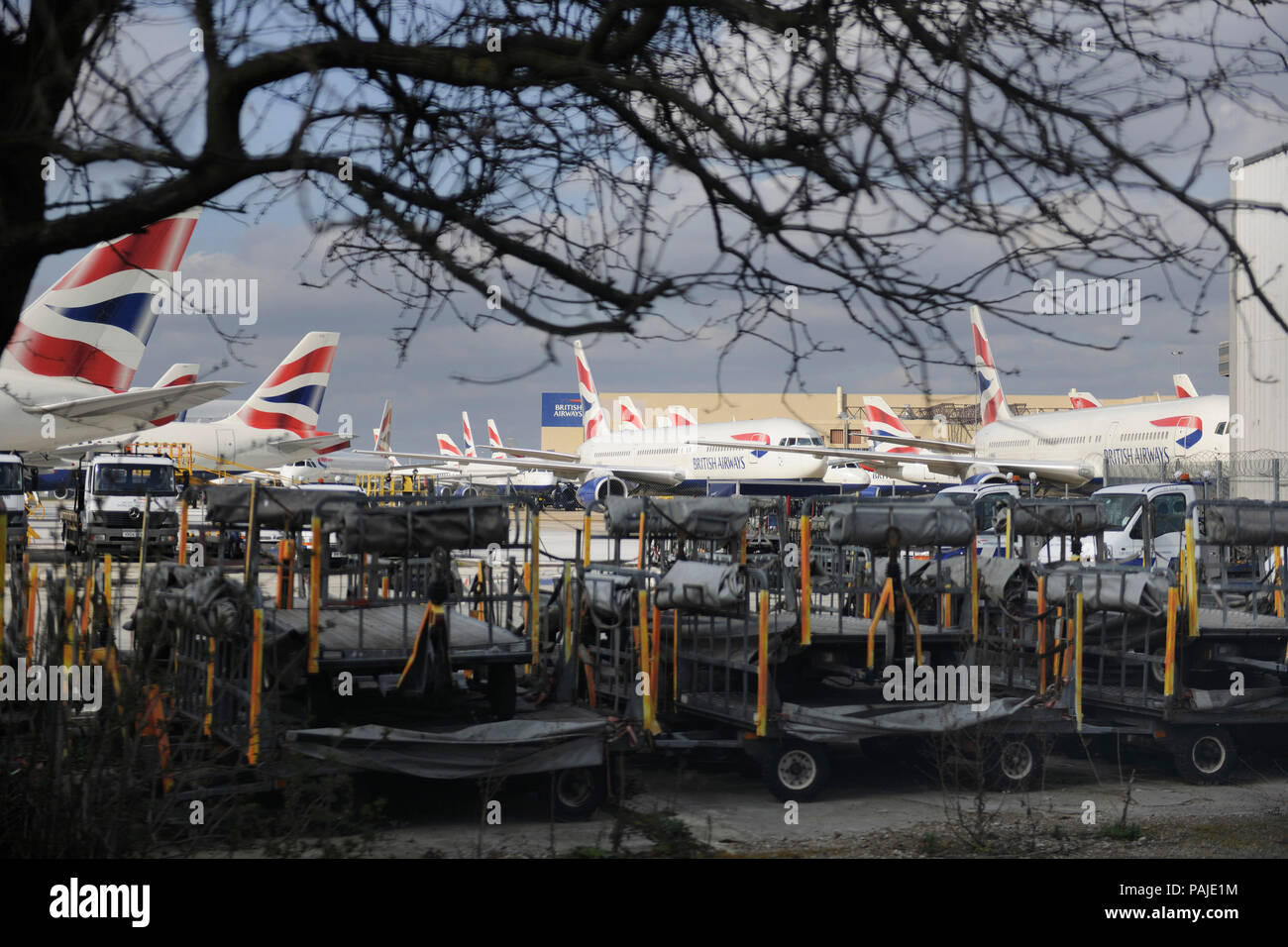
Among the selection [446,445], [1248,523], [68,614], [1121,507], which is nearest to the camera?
[68,614]

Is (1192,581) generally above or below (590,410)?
below

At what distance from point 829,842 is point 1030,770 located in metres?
2.36

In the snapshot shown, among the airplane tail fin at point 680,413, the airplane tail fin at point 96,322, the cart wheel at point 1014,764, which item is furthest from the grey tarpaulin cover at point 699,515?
the airplane tail fin at point 96,322

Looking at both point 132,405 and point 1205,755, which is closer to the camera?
point 1205,755

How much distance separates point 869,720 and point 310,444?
37.5 meters

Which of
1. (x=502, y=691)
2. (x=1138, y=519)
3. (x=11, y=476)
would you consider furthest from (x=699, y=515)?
(x=11, y=476)

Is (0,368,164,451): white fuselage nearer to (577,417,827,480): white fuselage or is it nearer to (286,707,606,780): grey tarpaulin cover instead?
(286,707,606,780): grey tarpaulin cover

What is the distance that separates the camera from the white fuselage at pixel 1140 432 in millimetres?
34812

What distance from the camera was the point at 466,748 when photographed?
8.48 meters

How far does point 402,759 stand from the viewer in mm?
8289

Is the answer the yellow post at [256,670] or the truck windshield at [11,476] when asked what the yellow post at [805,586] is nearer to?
the yellow post at [256,670]

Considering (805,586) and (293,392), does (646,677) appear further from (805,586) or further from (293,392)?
(293,392)

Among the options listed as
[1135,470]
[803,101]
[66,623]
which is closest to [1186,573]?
[803,101]

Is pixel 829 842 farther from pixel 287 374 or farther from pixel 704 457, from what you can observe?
pixel 704 457
